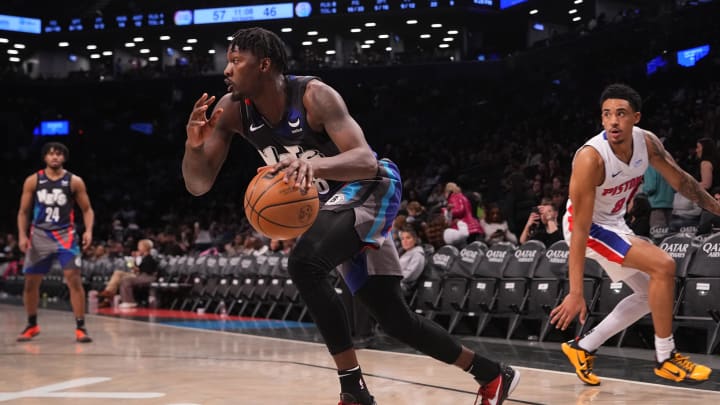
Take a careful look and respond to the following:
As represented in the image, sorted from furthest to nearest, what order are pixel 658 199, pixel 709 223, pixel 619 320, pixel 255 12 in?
pixel 255 12 < pixel 658 199 < pixel 709 223 < pixel 619 320

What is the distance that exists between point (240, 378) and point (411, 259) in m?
3.43

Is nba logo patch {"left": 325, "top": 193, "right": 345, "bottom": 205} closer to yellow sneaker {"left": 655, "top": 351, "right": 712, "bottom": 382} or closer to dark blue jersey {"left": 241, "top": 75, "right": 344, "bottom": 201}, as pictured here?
dark blue jersey {"left": 241, "top": 75, "right": 344, "bottom": 201}

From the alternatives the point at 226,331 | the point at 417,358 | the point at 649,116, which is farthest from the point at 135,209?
the point at 417,358

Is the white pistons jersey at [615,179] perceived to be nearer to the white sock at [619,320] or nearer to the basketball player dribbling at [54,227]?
the white sock at [619,320]

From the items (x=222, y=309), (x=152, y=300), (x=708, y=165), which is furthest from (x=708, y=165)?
(x=152, y=300)

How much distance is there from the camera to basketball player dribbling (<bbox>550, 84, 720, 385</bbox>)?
4.16 metres

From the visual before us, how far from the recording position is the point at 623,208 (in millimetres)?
4465

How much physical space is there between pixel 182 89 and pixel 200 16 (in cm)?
280

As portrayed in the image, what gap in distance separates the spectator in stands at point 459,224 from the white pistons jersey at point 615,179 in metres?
5.03

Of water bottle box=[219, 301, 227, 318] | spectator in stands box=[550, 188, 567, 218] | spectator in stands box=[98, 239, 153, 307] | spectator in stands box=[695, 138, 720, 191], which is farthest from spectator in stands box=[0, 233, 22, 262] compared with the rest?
spectator in stands box=[695, 138, 720, 191]

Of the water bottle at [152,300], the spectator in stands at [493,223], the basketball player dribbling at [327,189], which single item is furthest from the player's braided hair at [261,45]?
the water bottle at [152,300]

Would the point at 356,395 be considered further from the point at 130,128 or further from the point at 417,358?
the point at 130,128

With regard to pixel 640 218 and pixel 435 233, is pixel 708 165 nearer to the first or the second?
pixel 640 218

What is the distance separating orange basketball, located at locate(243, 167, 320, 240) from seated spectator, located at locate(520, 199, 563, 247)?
5.20 meters
